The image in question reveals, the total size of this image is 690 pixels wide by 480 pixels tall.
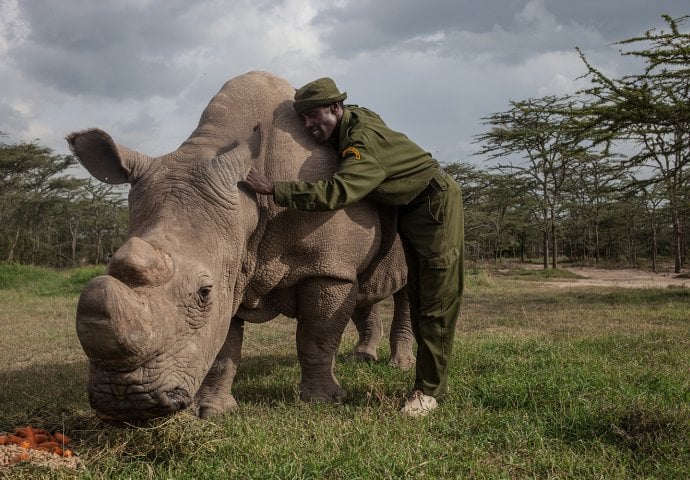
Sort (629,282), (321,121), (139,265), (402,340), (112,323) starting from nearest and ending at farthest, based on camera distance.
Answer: (112,323) → (139,265) → (321,121) → (402,340) → (629,282)

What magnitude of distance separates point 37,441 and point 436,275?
242 cm

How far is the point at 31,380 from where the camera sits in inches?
226

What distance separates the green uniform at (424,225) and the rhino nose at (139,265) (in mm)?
1439

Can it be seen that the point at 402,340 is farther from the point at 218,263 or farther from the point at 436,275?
the point at 218,263

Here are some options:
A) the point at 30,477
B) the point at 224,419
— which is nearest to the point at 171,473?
the point at 30,477

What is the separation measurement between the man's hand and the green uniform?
20.8 inches

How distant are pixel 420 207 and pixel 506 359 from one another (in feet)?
5.63

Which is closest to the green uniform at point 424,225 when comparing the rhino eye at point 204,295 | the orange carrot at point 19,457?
the rhino eye at point 204,295

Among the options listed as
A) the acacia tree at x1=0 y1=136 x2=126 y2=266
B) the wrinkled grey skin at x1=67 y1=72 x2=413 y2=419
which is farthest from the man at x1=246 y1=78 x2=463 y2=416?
the acacia tree at x1=0 y1=136 x2=126 y2=266

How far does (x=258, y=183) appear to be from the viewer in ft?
11.6

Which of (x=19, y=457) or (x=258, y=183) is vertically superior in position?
(x=258, y=183)

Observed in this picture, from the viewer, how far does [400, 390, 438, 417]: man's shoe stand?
370cm

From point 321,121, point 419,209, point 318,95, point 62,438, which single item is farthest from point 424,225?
point 62,438

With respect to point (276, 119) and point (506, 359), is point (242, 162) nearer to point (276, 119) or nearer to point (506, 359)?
point (276, 119)
